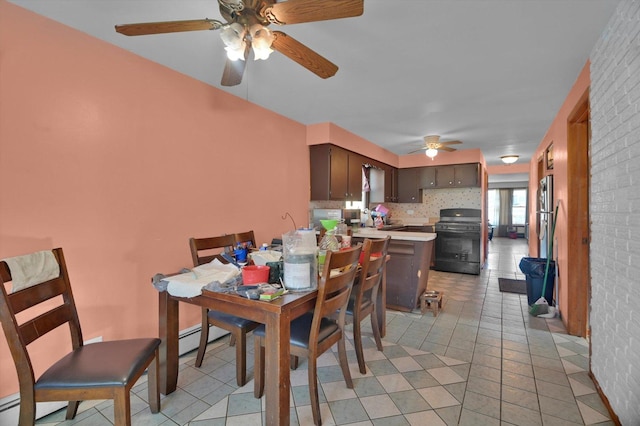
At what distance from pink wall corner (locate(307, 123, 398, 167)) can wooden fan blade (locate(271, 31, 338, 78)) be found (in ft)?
6.77

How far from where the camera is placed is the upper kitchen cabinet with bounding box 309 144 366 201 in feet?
13.1

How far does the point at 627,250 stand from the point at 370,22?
1.85 m

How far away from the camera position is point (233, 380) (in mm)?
2105

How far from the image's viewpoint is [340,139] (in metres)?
4.18

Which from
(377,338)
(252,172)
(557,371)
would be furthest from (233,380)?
(557,371)

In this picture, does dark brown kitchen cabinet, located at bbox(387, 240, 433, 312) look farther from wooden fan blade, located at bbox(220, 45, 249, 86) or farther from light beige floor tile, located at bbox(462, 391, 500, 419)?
wooden fan blade, located at bbox(220, 45, 249, 86)

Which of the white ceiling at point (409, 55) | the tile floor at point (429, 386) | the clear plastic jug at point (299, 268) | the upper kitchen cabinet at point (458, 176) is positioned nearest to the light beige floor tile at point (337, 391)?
the tile floor at point (429, 386)

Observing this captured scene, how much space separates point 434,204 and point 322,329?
5318 millimetres

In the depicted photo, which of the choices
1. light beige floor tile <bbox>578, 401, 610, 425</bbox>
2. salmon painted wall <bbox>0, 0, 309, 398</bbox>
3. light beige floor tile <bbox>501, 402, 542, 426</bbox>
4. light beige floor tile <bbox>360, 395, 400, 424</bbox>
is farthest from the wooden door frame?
salmon painted wall <bbox>0, 0, 309, 398</bbox>

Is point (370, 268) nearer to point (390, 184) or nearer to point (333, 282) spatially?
point (333, 282)

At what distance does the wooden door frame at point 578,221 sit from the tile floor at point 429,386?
24 centimetres

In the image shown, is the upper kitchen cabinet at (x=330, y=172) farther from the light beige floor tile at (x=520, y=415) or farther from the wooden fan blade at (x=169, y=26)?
the light beige floor tile at (x=520, y=415)

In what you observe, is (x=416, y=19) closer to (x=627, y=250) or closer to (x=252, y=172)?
(x=627, y=250)

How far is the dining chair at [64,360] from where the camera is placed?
4.12ft
